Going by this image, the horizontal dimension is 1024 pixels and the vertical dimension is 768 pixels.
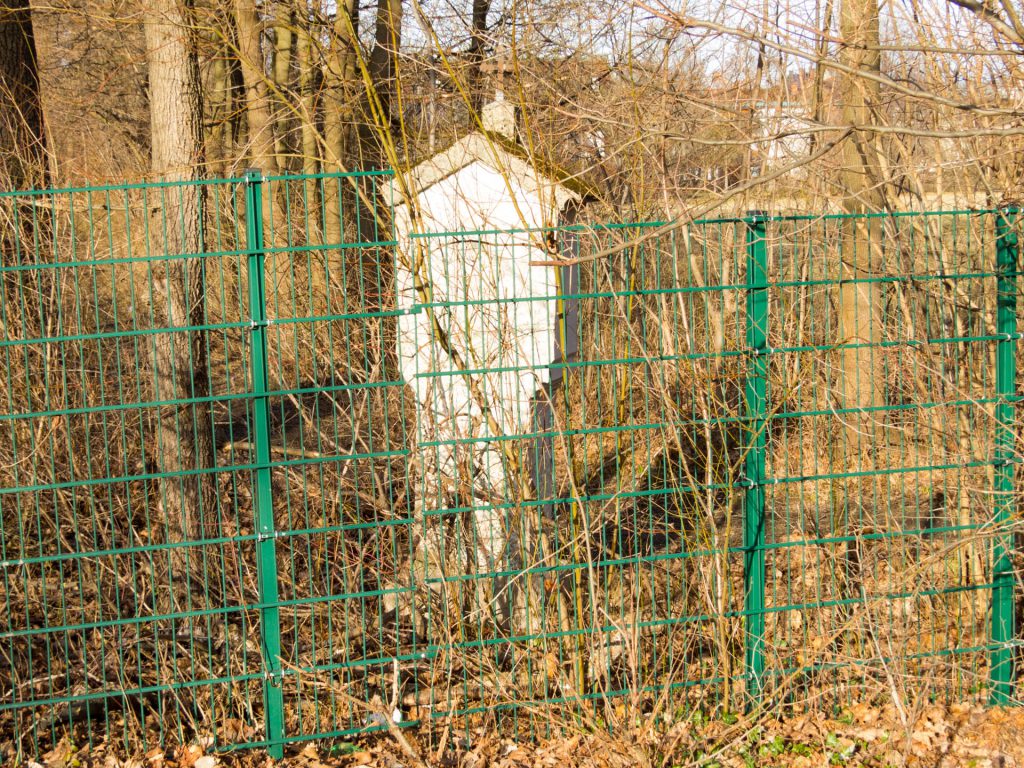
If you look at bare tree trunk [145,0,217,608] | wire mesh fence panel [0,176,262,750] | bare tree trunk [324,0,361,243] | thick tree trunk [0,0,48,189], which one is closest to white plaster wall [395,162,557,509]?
wire mesh fence panel [0,176,262,750]

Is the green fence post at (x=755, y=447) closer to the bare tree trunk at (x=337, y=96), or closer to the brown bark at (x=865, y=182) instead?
the brown bark at (x=865, y=182)

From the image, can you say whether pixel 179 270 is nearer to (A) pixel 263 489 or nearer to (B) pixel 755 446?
(A) pixel 263 489

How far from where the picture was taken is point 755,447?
15.3 ft

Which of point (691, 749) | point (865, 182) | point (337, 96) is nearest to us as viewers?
point (691, 749)

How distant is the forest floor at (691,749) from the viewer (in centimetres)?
439

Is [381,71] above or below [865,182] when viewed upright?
above

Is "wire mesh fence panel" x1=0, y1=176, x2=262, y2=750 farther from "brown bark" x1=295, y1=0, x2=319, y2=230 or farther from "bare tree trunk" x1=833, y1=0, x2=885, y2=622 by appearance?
"bare tree trunk" x1=833, y1=0, x2=885, y2=622

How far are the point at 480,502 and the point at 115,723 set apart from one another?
191cm

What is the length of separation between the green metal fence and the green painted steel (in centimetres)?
1

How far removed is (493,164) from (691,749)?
271 cm

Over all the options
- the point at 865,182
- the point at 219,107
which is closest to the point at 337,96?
the point at 219,107

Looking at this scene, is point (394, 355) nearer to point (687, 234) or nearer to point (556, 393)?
point (556, 393)

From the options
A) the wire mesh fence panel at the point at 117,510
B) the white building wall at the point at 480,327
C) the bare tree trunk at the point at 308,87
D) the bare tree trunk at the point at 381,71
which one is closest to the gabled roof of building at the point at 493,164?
the white building wall at the point at 480,327

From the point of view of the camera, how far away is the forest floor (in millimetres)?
4395
